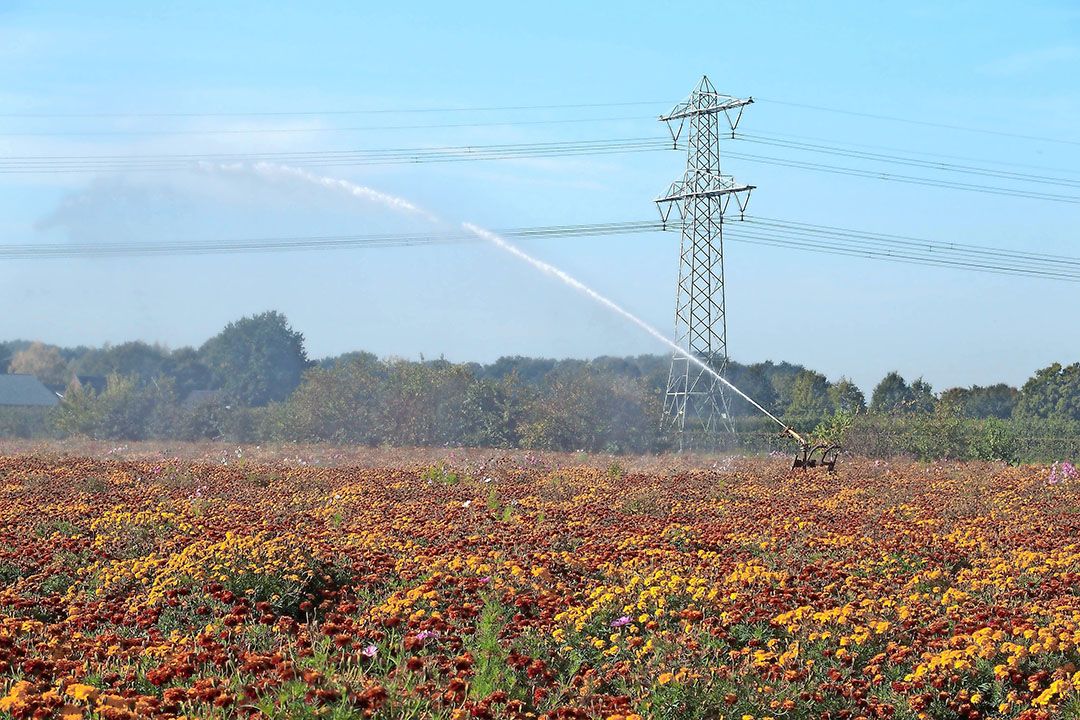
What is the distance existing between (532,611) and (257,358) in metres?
62.8

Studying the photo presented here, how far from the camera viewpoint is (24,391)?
71562mm

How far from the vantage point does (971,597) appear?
880 centimetres

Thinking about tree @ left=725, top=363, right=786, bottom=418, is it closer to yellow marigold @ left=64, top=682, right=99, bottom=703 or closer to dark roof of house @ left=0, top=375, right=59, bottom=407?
dark roof of house @ left=0, top=375, right=59, bottom=407

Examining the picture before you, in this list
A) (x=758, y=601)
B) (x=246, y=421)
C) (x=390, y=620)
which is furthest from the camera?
(x=246, y=421)

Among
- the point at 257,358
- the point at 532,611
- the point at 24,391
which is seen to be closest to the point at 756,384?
the point at 257,358

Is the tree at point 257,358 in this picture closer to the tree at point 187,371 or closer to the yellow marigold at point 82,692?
the tree at point 187,371

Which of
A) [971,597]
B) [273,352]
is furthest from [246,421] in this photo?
[971,597]

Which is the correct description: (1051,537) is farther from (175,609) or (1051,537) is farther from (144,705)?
(144,705)

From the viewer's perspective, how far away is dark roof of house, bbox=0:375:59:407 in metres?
69.5

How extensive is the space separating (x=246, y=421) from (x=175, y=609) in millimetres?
37140

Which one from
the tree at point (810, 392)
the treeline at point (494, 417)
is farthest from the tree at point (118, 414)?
the tree at point (810, 392)

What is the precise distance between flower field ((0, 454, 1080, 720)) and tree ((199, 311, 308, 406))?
169 ft

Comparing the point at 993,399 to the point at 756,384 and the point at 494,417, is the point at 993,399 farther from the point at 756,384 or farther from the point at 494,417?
the point at 494,417

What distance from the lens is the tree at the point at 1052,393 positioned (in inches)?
2495
